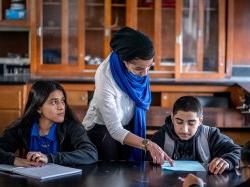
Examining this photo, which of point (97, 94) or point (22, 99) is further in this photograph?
point (22, 99)

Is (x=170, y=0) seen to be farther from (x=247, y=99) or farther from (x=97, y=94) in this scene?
(x=97, y=94)

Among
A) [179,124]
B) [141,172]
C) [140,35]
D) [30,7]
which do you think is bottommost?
[141,172]

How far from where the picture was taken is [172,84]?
494 centimetres

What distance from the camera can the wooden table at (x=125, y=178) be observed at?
1912 millimetres

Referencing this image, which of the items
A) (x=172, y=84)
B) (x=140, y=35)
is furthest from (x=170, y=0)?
(x=140, y=35)

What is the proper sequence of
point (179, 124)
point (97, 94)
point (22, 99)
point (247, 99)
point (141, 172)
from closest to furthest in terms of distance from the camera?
1. point (141, 172)
2. point (179, 124)
3. point (97, 94)
4. point (247, 99)
5. point (22, 99)

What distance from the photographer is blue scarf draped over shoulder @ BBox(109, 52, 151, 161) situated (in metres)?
2.60

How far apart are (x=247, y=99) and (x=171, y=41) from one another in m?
1.29

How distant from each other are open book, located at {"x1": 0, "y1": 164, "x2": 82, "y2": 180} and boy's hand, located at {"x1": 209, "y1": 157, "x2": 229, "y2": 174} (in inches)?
19.9

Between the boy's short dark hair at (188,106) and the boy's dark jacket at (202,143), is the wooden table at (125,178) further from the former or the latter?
the boy's short dark hair at (188,106)

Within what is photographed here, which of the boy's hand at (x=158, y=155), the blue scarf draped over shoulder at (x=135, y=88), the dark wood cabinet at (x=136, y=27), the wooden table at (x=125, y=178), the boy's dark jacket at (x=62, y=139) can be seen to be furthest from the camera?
the dark wood cabinet at (x=136, y=27)

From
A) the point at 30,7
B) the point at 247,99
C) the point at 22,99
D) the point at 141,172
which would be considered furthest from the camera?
the point at 30,7

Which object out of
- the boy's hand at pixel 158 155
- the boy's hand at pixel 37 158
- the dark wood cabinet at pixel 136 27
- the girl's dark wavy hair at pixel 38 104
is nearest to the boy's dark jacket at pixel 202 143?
the boy's hand at pixel 158 155

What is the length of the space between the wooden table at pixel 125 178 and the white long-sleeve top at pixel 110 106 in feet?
1.05
